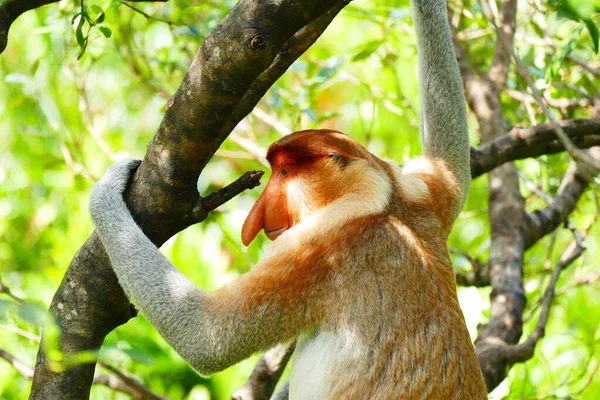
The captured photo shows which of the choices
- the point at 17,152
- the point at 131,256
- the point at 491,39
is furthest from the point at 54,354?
the point at 17,152

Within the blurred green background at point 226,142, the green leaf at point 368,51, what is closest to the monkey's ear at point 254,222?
the blurred green background at point 226,142

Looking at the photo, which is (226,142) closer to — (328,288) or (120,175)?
(120,175)

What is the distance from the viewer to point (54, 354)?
1722 mm

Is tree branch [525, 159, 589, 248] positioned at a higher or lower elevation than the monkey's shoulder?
lower

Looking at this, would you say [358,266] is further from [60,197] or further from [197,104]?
[60,197]

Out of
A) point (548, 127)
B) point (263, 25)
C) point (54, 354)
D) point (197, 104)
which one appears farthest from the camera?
point (548, 127)

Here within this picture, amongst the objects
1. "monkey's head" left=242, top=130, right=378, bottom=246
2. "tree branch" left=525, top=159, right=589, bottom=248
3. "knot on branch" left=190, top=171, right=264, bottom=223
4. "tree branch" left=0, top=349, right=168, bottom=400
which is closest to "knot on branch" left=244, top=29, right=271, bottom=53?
"knot on branch" left=190, top=171, right=264, bottom=223

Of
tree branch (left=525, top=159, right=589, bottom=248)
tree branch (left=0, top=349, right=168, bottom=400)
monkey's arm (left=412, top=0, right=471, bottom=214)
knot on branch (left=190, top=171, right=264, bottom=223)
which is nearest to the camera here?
knot on branch (left=190, top=171, right=264, bottom=223)

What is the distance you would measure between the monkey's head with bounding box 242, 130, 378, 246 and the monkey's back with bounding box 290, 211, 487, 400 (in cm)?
23

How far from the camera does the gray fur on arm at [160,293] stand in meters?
3.10

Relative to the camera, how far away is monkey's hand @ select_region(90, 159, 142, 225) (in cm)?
321

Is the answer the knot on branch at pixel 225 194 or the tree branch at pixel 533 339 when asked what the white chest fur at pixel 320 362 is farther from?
the tree branch at pixel 533 339

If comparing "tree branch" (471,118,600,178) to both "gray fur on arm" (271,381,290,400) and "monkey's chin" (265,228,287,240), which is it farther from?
"gray fur on arm" (271,381,290,400)

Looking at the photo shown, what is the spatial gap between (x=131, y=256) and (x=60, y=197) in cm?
522
